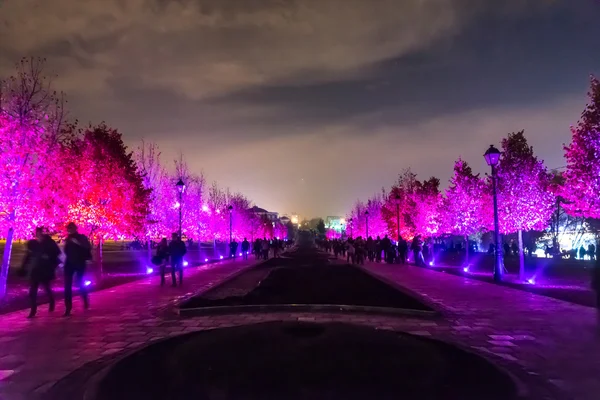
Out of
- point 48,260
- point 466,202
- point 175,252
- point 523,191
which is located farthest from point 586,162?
point 48,260

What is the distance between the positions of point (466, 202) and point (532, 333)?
21.8 metres

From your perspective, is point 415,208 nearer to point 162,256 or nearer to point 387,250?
point 387,250

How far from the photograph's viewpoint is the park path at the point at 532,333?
20.8ft

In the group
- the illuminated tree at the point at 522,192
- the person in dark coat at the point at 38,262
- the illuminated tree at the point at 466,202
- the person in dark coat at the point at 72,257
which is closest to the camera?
the person in dark coat at the point at 38,262

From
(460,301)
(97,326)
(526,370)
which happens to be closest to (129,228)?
(97,326)

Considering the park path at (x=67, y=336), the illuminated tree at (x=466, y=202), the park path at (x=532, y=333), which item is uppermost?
the illuminated tree at (x=466, y=202)

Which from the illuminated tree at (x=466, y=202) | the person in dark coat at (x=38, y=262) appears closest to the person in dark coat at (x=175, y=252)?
Answer: the person in dark coat at (x=38, y=262)

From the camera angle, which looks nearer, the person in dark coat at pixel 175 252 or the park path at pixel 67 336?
the park path at pixel 67 336

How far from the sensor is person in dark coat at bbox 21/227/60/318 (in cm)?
1093

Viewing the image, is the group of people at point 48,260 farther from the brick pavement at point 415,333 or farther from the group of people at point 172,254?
the group of people at point 172,254

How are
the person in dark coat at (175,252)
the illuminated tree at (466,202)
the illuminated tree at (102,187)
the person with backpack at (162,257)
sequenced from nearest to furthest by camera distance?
the person in dark coat at (175,252), the person with backpack at (162,257), the illuminated tree at (102,187), the illuminated tree at (466,202)

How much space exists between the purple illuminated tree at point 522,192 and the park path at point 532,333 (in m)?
8.67

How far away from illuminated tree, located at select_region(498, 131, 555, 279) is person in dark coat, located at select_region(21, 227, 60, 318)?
18701 mm

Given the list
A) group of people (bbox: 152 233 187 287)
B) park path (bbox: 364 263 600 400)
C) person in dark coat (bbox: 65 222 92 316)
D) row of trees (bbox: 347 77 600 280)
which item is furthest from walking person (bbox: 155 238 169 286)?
row of trees (bbox: 347 77 600 280)
